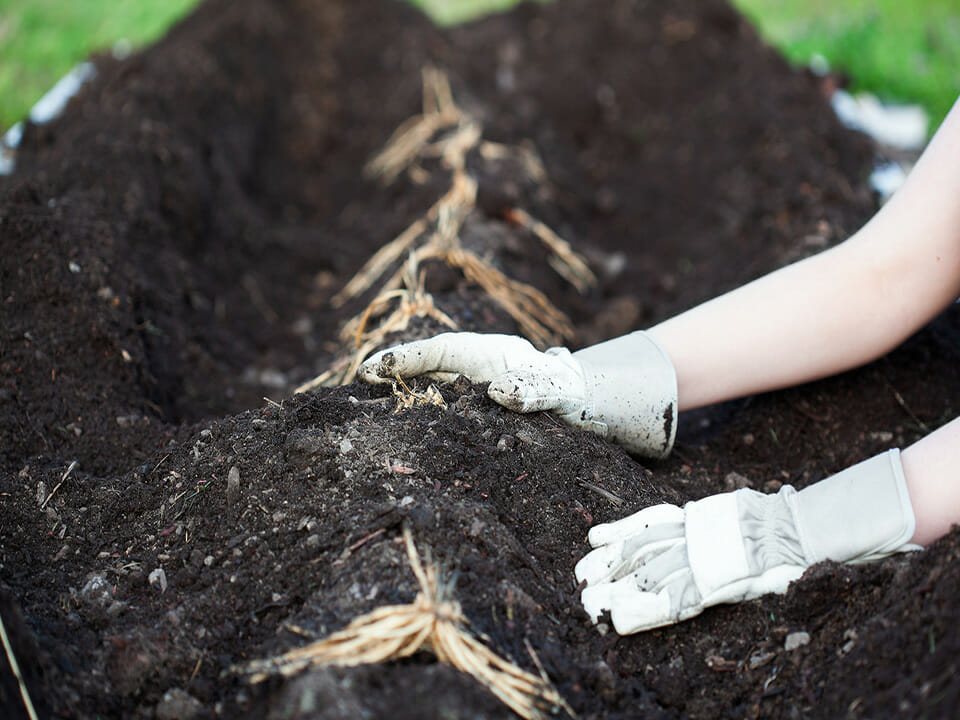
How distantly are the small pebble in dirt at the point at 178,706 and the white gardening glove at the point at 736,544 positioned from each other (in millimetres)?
636

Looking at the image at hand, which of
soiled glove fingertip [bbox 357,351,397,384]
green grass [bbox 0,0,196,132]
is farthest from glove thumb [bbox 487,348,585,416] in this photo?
green grass [bbox 0,0,196,132]

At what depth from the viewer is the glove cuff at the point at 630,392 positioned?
1.78 metres

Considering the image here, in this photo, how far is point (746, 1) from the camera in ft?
16.2

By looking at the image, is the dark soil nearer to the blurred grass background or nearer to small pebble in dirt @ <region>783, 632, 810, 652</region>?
small pebble in dirt @ <region>783, 632, 810, 652</region>

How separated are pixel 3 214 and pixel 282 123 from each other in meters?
1.93

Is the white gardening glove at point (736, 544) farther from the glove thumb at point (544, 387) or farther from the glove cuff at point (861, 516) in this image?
the glove thumb at point (544, 387)

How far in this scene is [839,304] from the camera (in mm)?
1816

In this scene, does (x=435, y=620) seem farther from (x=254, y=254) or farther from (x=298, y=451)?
(x=254, y=254)

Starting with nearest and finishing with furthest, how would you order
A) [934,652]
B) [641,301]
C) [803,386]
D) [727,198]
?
[934,652] → [803,386] → [641,301] → [727,198]

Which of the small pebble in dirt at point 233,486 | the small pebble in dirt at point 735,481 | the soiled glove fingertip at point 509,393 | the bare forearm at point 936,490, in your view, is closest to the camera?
the bare forearm at point 936,490

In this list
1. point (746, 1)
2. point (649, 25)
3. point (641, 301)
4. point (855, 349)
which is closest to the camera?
point (855, 349)

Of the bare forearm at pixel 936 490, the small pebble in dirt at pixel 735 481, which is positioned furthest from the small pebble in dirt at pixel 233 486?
the bare forearm at pixel 936 490

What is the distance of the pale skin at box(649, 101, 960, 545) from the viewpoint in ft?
5.79

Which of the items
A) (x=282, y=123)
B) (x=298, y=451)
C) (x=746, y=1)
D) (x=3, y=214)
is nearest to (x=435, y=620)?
(x=298, y=451)
